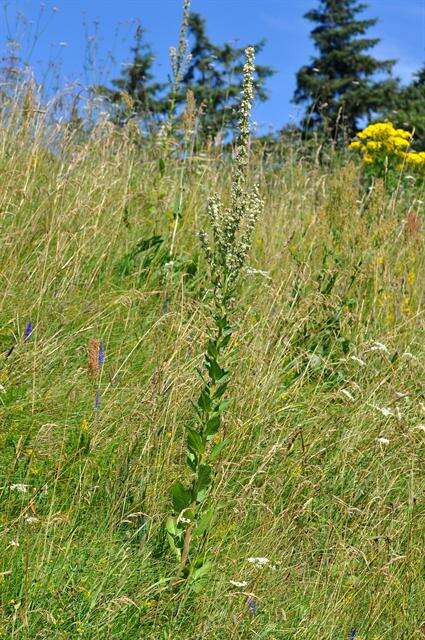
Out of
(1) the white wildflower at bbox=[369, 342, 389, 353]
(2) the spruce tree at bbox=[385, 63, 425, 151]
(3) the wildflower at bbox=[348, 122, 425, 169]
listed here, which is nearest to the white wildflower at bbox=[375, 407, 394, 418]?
(1) the white wildflower at bbox=[369, 342, 389, 353]

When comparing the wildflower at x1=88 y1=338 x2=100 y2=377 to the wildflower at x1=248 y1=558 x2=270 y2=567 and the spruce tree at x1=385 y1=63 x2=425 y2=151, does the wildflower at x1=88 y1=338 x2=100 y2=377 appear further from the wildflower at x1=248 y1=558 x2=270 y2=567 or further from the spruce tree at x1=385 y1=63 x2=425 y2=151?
the spruce tree at x1=385 y1=63 x2=425 y2=151

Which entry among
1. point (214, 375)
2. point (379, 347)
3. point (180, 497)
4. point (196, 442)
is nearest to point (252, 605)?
point (180, 497)

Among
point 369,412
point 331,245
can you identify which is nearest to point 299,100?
point 331,245

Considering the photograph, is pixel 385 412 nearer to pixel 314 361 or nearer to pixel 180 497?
pixel 314 361

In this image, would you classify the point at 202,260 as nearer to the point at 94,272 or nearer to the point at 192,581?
the point at 94,272

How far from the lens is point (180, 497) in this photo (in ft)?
9.02

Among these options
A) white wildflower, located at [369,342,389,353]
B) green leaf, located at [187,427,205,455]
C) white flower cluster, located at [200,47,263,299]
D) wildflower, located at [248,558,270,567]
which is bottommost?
wildflower, located at [248,558,270,567]

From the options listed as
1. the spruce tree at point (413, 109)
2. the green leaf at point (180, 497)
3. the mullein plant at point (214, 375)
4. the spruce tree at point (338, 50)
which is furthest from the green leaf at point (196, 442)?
the spruce tree at point (338, 50)

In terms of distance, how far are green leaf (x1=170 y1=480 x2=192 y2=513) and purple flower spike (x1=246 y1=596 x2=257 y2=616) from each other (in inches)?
13.5

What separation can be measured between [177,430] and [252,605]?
835 mm

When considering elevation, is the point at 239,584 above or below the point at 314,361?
below

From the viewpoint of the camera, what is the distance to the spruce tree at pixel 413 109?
58.5 ft

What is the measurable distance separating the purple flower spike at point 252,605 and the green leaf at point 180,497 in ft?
1.12

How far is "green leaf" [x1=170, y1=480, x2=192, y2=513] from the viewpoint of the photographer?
2.73m
